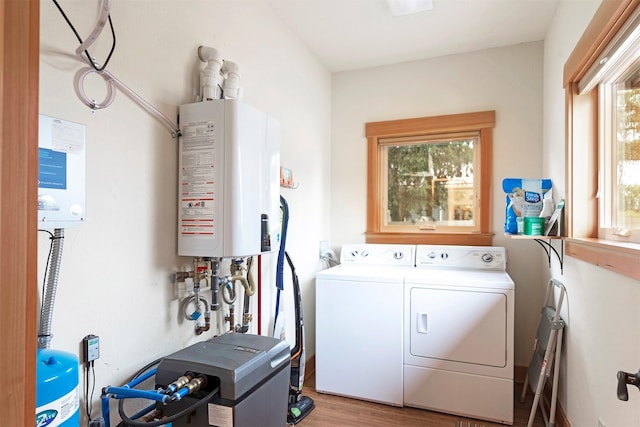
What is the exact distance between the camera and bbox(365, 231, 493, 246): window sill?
2816 millimetres

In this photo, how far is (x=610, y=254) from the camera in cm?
133

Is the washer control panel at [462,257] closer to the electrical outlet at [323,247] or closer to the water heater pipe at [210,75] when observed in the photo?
the electrical outlet at [323,247]

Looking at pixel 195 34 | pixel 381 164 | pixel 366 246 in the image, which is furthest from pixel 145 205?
pixel 381 164

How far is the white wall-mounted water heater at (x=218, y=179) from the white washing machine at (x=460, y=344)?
1326 millimetres

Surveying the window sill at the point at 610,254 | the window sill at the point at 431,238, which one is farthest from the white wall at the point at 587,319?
the window sill at the point at 431,238

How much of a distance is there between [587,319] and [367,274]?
123cm

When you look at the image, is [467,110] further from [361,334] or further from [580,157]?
[361,334]

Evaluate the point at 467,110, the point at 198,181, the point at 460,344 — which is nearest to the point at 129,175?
the point at 198,181

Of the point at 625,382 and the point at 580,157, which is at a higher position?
the point at 580,157

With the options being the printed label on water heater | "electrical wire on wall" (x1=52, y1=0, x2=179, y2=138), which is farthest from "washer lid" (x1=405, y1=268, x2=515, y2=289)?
"electrical wire on wall" (x1=52, y1=0, x2=179, y2=138)

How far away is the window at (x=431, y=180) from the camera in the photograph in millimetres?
2846

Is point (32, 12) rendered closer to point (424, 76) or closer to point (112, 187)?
point (112, 187)

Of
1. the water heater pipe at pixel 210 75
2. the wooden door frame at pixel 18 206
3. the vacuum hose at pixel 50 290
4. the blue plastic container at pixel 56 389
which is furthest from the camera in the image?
the water heater pipe at pixel 210 75

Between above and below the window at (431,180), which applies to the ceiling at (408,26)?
above
